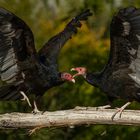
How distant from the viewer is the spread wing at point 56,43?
35.4ft

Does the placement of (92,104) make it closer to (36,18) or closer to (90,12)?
(90,12)

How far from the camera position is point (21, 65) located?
10.1m

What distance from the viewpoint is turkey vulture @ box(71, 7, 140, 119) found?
30.6 feet

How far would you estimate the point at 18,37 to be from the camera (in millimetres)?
9859

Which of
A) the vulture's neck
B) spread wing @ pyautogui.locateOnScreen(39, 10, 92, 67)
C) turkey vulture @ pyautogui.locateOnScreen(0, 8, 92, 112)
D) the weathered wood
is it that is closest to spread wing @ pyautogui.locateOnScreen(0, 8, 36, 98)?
turkey vulture @ pyautogui.locateOnScreen(0, 8, 92, 112)

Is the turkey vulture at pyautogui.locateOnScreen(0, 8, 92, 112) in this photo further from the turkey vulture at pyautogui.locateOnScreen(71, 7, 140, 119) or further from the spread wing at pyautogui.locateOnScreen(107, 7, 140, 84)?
the spread wing at pyautogui.locateOnScreen(107, 7, 140, 84)

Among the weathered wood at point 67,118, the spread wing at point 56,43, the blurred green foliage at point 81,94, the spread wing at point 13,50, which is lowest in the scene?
the blurred green foliage at point 81,94

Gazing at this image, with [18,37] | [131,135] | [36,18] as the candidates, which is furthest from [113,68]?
[36,18]

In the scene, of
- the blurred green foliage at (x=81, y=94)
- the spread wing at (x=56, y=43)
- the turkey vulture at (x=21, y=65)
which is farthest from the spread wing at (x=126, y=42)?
the blurred green foliage at (x=81, y=94)

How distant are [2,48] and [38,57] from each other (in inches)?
22.4

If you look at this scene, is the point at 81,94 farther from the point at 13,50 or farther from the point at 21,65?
the point at 13,50

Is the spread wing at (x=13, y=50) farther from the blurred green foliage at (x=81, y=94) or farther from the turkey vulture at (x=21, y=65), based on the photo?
the blurred green foliage at (x=81, y=94)

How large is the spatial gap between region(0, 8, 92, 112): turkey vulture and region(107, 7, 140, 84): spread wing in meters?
1.00

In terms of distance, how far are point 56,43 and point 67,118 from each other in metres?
2.34
